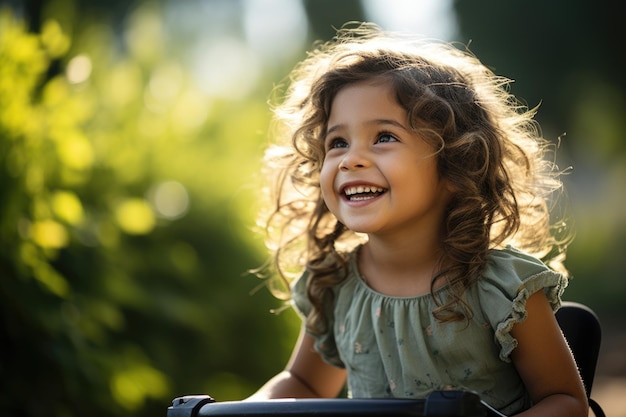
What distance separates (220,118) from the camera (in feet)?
13.3

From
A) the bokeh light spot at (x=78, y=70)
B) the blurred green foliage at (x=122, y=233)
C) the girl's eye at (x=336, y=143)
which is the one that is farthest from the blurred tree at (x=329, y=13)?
the girl's eye at (x=336, y=143)

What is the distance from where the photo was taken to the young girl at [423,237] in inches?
69.0

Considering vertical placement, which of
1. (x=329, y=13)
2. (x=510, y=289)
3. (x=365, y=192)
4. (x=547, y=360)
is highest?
(x=365, y=192)

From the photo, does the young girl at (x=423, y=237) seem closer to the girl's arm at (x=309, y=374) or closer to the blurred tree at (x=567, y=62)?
the girl's arm at (x=309, y=374)

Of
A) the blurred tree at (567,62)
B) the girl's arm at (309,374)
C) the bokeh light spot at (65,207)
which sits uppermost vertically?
the bokeh light spot at (65,207)

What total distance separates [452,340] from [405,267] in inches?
8.6

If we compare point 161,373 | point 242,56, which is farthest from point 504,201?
point 242,56

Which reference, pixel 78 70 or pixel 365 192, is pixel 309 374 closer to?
pixel 365 192

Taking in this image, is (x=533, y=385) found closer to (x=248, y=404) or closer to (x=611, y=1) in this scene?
(x=248, y=404)

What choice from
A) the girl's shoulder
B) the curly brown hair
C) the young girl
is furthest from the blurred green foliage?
the girl's shoulder

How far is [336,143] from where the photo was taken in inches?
74.6

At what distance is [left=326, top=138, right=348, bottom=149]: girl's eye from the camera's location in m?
1.88

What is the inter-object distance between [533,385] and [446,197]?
468 millimetres

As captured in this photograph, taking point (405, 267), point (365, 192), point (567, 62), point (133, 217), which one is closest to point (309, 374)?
point (405, 267)
